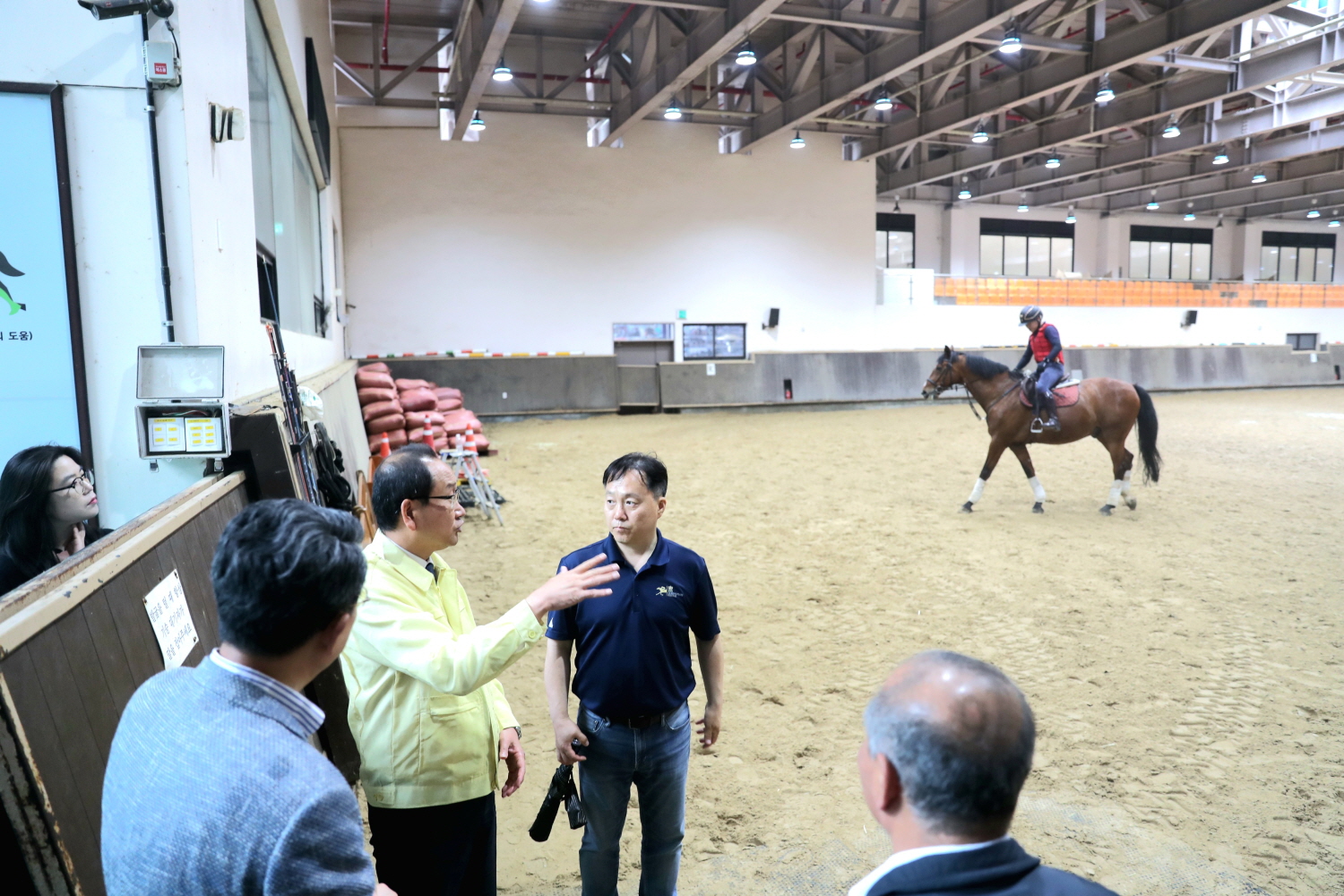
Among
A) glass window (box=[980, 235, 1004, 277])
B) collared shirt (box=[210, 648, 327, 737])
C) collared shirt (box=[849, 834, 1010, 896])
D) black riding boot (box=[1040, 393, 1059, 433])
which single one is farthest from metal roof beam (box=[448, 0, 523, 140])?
glass window (box=[980, 235, 1004, 277])

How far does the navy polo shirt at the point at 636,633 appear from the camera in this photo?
250cm

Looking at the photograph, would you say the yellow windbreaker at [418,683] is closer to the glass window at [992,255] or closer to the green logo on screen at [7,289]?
the green logo on screen at [7,289]

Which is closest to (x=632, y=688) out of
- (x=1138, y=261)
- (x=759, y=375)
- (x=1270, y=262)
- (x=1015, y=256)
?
(x=759, y=375)

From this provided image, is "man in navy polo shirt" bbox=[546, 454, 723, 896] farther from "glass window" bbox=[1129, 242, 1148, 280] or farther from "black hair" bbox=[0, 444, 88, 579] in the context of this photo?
"glass window" bbox=[1129, 242, 1148, 280]

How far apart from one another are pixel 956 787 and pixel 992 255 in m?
29.9

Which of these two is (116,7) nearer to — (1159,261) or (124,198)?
(124,198)

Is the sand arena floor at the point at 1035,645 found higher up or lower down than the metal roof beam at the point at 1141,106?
lower down

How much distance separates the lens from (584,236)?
18.7m

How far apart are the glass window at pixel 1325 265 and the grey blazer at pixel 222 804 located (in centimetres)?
4083

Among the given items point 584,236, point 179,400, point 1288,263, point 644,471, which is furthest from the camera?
point 1288,263

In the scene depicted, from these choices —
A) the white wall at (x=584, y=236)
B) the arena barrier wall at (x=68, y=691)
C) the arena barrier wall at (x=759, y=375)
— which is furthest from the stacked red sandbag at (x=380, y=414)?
the arena barrier wall at (x=68, y=691)

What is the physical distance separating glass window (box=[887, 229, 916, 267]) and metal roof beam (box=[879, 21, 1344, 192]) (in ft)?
10.8

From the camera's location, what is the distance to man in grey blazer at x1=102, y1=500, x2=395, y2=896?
3.50ft

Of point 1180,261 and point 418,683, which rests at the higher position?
point 1180,261
